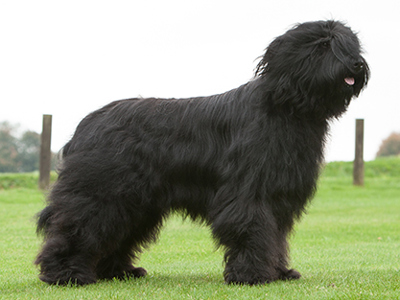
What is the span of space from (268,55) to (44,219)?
2789mm

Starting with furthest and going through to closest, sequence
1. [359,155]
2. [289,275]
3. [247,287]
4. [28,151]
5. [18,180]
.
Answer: [28,151], [359,155], [18,180], [289,275], [247,287]

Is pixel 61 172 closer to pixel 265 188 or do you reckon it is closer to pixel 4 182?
pixel 265 188

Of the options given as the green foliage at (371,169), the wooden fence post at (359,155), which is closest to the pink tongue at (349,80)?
the wooden fence post at (359,155)

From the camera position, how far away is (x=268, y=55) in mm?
5012

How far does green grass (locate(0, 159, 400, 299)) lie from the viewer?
15.1ft

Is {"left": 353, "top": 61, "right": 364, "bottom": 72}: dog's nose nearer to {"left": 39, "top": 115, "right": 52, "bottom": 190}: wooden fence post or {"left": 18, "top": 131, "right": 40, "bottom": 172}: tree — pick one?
{"left": 39, "top": 115, "right": 52, "bottom": 190}: wooden fence post

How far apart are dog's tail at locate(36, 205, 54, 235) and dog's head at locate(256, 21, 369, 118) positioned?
2.54 metres

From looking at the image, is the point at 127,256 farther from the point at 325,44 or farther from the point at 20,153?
the point at 20,153

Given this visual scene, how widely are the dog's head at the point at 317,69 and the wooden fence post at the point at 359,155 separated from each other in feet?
48.2

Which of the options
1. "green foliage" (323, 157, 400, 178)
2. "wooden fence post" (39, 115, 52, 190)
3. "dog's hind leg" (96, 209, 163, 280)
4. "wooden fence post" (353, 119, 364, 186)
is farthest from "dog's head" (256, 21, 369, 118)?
"green foliage" (323, 157, 400, 178)

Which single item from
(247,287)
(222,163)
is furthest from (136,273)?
(222,163)

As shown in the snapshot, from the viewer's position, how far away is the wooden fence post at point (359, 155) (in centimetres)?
1908

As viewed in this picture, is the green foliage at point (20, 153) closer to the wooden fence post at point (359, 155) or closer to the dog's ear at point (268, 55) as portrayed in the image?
the wooden fence post at point (359, 155)

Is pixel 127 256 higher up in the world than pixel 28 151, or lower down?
lower down
